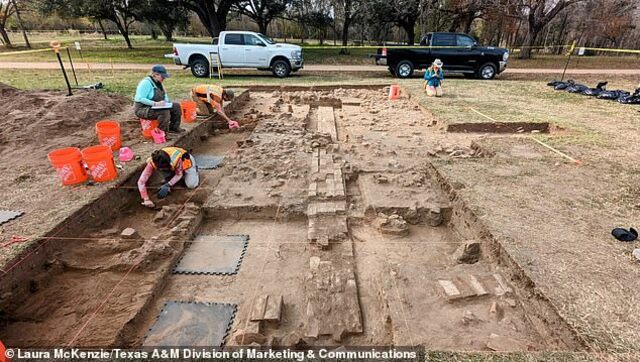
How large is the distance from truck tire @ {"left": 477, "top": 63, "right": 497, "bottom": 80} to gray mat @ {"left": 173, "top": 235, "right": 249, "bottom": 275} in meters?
13.1

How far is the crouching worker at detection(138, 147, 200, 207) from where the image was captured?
4.04m

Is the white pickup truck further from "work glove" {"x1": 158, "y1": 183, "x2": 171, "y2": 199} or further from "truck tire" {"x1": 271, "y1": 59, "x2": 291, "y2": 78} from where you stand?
"work glove" {"x1": 158, "y1": 183, "x2": 171, "y2": 199}

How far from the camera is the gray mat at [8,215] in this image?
10.6ft

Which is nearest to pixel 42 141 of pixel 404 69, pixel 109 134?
pixel 109 134

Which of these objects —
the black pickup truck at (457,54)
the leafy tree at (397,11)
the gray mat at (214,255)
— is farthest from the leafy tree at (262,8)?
the gray mat at (214,255)

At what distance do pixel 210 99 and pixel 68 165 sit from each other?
3.40m

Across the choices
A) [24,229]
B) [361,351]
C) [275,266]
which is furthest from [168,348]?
[24,229]

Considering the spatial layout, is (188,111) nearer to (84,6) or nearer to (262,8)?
(84,6)

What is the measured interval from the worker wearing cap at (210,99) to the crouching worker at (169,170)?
2.75 metres

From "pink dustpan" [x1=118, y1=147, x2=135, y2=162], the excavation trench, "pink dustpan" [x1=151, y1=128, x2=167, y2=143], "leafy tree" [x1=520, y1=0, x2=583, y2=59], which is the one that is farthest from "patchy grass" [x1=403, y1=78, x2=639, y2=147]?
"leafy tree" [x1=520, y1=0, x2=583, y2=59]

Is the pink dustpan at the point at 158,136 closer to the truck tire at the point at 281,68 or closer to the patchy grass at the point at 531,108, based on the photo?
the patchy grass at the point at 531,108

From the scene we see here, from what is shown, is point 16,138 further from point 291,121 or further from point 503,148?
point 503,148

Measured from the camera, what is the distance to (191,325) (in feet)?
8.42

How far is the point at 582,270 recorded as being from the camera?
2.61m
